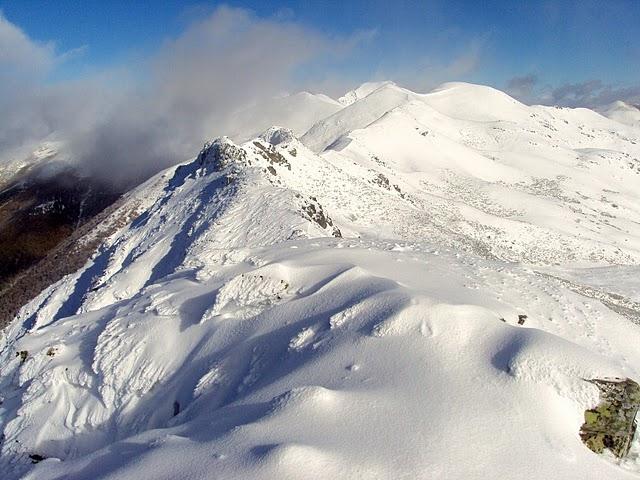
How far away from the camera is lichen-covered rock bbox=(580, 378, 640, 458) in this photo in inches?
400

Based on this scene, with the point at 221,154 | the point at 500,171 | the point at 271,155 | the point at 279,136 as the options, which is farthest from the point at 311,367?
the point at 500,171

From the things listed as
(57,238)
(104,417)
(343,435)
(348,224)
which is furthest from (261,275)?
(57,238)

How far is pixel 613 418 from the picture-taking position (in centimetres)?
1040

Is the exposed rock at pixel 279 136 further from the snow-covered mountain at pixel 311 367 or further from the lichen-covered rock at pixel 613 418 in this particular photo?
the lichen-covered rock at pixel 613 418

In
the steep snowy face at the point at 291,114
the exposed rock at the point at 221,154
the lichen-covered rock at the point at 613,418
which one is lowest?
the lichen-covered rock at the point at 613,418

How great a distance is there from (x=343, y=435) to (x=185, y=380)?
21.7 feet

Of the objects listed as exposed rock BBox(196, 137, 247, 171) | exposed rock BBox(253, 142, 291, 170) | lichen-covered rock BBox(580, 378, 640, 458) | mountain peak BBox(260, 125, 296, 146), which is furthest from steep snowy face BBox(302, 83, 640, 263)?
lichen-covered rock BBox(580, 378, 640, 458)

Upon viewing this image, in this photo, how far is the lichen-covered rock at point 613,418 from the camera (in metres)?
10.2

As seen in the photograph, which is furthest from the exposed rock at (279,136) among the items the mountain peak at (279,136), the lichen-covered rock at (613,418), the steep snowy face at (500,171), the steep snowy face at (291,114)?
the steep snowy face at (291,114)

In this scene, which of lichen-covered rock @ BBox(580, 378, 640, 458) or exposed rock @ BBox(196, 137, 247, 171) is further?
exposed rock @ BBox(196, 137, 247, 171)

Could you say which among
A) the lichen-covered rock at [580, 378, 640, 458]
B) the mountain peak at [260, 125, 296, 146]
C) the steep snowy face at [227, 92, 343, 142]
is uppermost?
the steep snowy face at [227, 92, 343, 142]

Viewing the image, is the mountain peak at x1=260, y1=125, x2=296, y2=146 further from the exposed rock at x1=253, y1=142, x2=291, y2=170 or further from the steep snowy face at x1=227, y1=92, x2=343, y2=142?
the steep snowy face at x1=227, y1=92, x2=343, y2=142

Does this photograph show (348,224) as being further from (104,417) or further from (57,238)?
(57,238)

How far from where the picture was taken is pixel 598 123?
148 m
